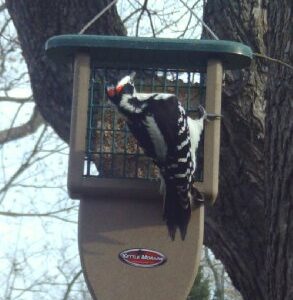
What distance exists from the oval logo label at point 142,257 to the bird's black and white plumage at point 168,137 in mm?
95

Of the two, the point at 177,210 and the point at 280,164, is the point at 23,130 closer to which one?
the point at 280,164

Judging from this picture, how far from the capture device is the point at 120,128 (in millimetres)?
3781

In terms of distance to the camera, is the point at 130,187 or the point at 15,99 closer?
the point at 130,187

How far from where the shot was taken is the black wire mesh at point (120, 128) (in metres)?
3.67

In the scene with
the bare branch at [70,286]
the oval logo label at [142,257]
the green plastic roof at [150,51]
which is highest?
the green plastic roof at [150,51]

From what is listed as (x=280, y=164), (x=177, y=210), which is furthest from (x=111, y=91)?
(x=280, y=164)

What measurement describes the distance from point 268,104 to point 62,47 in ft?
2.75

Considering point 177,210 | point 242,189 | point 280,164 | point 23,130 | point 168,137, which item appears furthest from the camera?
point 23,130

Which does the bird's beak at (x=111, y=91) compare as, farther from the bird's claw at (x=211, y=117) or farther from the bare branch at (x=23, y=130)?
the bare branch at (x=23, y=130)

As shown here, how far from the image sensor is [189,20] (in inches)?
250

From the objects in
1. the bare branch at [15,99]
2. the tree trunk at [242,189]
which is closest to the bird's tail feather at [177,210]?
the tree trunk at [242,189]

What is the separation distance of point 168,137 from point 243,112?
1233 mm

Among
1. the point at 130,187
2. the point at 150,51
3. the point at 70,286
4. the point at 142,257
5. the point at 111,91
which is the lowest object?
the point at 70,286

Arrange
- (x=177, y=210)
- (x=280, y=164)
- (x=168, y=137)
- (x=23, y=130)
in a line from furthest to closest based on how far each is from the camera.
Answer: (x=23, y=130) < (x=280, y=164) < (x=168, y=137) < (x=177, y=210)
